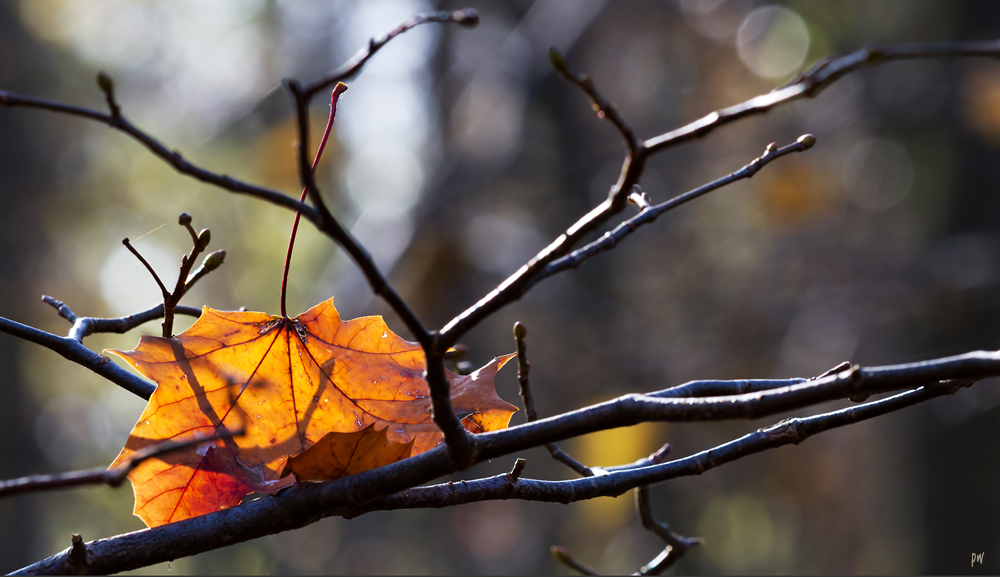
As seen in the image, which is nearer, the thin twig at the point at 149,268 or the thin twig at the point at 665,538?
the thin twig at the point at 149,268

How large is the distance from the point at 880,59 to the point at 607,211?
225 mm

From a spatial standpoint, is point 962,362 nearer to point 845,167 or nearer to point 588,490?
point 588,490

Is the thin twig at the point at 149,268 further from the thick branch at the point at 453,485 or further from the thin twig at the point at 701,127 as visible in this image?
the thin twig at the point at 701,127

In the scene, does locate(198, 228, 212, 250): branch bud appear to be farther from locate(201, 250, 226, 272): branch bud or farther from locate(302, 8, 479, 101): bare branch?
locate(302, 8, 479, 101): bare branch

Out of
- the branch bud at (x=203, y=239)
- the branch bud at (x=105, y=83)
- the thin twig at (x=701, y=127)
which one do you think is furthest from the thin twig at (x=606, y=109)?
the branch bud at (x=203, y=239)

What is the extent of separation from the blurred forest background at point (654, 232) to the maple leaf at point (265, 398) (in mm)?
3232

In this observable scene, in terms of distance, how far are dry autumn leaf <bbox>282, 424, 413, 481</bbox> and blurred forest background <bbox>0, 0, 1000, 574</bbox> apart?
336 centimetres

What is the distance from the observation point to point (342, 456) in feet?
2.20

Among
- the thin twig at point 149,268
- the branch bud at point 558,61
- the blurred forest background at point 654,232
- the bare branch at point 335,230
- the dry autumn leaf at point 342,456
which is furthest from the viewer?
the blurred forest background at point 654,232

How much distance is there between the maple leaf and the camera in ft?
2.37

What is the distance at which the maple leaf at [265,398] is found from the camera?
0.72m

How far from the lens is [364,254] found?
0.46m

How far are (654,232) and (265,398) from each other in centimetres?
562

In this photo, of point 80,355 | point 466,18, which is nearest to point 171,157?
point 466,18
